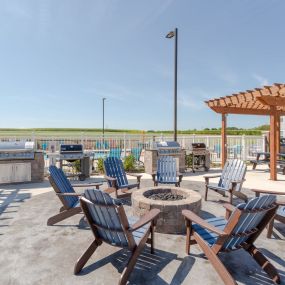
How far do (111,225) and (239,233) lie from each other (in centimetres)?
135

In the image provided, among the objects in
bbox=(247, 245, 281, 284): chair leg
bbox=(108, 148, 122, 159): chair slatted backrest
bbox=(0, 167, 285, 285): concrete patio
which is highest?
bbox=(108, 148, 122, 159): chair slatted backrest

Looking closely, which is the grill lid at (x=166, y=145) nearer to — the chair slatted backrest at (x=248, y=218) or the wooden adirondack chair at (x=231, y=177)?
the wooden adirondack chair at (x=231, y=177)

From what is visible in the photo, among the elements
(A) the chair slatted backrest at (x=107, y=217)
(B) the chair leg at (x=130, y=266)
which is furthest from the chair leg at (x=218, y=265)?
(A) the chair slatted backrest at (x=107, y=217)

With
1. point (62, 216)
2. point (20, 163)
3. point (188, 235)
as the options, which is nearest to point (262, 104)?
point (188, 235)

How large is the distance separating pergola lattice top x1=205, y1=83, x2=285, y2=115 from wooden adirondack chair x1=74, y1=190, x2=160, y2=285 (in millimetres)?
6835

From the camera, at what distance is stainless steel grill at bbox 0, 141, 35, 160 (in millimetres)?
7125

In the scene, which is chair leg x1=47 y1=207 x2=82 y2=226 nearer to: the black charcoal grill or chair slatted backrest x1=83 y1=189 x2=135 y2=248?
chair slatted backrest x1=83 y1=189 x2=135 y2=248

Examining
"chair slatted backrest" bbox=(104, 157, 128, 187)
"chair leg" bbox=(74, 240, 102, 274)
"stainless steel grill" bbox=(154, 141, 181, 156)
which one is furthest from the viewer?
"stainless steel grill" bbox=(154, 141, 181, 156)

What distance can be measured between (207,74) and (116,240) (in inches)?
586

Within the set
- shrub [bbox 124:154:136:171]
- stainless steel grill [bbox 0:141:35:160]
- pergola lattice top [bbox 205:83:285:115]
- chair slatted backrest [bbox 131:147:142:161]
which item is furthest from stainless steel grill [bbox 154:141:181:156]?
stainless steel grill [bbox 0:141:35:160]

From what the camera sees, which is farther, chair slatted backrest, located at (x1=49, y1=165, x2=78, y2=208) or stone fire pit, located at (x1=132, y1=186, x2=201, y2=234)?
chair slatted backrest, located at (x1=49, y1=165, x2=78, y2=208)

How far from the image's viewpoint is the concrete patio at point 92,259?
2453 millimetres

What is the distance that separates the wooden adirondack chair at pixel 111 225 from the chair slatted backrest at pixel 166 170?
3230 mm

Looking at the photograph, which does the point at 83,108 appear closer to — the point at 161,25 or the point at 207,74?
the point at 207,74
